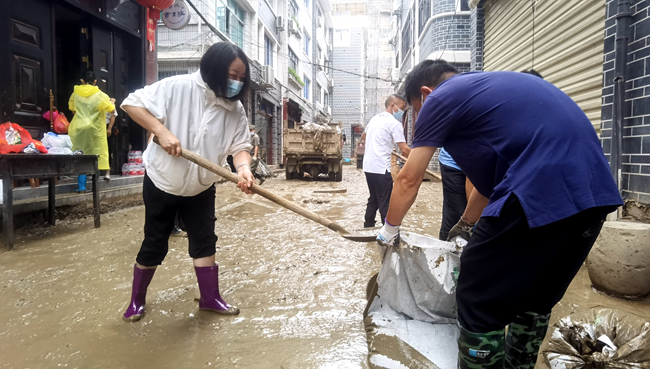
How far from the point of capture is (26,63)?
5.41 meters

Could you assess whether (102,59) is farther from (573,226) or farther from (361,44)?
(361,44)

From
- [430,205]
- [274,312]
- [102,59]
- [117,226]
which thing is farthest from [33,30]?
[430,205]

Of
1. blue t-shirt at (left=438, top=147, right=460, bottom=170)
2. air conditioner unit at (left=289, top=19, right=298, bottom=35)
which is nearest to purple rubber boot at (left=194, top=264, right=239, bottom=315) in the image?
blue t-shirt at (left=438, top=147, right=460, bottom=170)

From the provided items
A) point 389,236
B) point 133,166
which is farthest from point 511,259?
point 133,166

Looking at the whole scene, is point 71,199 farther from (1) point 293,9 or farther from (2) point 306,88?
(2) point 306,88

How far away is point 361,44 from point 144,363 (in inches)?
1662

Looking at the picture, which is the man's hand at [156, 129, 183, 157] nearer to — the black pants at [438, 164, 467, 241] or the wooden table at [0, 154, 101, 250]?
the black pants at [438, 164, 467, 241]

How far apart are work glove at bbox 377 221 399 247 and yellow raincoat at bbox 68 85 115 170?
5.29 meters

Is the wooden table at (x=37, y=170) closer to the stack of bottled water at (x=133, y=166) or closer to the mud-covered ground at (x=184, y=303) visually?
the mud-covered ground at (x=184, y=303)

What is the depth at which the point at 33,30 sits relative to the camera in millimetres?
5566

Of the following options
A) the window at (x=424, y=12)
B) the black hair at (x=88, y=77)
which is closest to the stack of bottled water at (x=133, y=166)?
the black hair at (x=88, y=77)

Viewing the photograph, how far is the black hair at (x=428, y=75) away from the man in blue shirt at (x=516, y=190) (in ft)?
1.86

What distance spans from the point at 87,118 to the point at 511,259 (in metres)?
6.04

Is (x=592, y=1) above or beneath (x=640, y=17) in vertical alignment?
above
